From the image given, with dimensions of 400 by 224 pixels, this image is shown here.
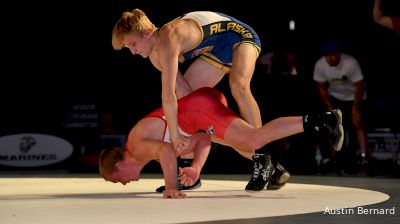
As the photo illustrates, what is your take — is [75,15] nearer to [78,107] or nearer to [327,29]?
[78,107]

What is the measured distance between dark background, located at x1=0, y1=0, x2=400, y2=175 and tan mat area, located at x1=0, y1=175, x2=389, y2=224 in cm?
300

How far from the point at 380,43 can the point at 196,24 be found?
5.73m

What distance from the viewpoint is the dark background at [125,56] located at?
9148 mm

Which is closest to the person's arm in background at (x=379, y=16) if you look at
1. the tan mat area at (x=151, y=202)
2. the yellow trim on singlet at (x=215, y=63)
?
the tan mat area at (x=151, y=202)

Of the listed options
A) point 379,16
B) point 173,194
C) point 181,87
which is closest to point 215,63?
point 181,87

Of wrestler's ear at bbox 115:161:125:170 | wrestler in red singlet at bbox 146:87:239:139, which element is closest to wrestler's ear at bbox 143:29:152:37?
wrestler in red singlet at bbox 146:87:239:139

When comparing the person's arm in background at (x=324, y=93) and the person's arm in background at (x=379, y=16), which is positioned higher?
the person's arm in background at (x=379, y=16)

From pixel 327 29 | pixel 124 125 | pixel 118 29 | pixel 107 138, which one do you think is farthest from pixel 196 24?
pixel 327 29

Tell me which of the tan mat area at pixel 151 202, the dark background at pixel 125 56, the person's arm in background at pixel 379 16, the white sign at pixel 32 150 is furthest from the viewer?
the dark background at pixel 125 56

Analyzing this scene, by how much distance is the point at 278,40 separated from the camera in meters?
10.2

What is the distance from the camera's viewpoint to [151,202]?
454 cm

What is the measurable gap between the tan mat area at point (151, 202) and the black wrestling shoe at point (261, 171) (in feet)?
0.23

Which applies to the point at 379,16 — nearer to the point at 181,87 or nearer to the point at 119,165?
the point at 181,87

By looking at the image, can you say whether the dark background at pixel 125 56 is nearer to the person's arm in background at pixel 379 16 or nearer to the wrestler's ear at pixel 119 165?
the person's arm in background at pixel 379 16
